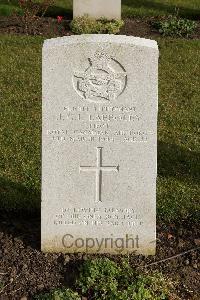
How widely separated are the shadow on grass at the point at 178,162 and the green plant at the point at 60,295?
7.28 ft

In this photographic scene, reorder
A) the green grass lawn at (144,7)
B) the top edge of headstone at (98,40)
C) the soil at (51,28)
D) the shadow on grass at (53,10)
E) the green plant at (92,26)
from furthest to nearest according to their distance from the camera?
1. the green grass lawn at (144,7)
2. the shadow on grass at (53,10)
3. the soil at (51,28)
4. the green plant at (92,26)
5. the top edge of headstone at (98,40)

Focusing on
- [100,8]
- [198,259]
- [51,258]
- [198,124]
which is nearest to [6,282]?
[51,258]

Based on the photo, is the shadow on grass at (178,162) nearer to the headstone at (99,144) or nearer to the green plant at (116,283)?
the headstone at (99,144)

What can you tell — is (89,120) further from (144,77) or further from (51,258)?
(51,258)

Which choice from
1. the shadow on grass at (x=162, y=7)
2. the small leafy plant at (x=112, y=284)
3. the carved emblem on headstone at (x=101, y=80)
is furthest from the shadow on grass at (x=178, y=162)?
the shadow on grass at (x=162, y=7)

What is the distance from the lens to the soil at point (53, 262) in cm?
475

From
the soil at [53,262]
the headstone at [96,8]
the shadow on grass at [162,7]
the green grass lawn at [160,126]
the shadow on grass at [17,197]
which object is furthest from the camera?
the shadow on grass at [162,7]

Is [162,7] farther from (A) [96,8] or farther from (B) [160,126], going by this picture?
(B) [160,126]

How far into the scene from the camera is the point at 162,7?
42.9 ft

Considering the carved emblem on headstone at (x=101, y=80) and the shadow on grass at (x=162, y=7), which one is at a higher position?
the carved emblem on headstone at (x=101, y=80)

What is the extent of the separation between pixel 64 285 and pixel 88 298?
0.23 metres

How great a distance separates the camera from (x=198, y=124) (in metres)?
7.71

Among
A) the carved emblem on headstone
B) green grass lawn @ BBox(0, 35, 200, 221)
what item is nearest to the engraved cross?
the carved emblem on headstone

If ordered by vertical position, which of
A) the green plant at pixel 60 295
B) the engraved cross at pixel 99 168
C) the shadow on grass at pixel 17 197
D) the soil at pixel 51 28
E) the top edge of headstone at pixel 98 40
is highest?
the top edge of headstone at pixel 98 40
